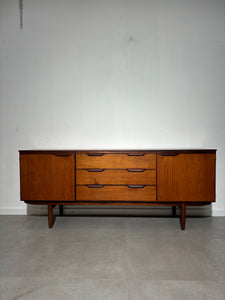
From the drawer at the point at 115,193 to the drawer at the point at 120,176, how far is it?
2.2 inches

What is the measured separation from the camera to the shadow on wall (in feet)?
8.11

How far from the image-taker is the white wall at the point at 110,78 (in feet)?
8.04

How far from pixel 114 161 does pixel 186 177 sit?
2.19ft

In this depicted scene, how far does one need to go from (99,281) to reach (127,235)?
0.70 meters

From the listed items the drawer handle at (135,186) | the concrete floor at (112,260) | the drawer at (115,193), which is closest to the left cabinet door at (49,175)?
the drawer at (115,193)

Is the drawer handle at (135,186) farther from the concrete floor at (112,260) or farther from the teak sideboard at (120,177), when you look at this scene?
the concrete floor at (112,260)

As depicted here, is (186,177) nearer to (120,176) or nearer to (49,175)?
(120,176)

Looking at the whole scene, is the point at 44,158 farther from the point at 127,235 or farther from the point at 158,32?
the point at 158,32

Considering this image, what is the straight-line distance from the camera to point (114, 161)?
78.4 inches

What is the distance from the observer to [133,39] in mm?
2471

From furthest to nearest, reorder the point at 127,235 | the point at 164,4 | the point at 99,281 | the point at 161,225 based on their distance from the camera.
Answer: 1. the point at 164,4
2. the point at 161,225
3. the point at 127,235
4. the point at 99,281

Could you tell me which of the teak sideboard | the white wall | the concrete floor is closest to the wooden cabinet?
the teak sideboard

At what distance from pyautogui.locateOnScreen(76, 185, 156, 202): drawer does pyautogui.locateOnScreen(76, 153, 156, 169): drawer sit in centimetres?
19

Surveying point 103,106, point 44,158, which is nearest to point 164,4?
point 103,106
